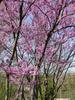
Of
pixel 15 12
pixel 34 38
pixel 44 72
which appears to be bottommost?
pixel 44 72

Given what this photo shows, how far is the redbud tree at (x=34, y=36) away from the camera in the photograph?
321 inches

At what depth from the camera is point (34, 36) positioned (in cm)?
989

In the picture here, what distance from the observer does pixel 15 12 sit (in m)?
9.36

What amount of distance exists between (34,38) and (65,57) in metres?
2.60

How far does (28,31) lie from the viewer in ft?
33.1

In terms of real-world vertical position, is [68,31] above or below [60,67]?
above

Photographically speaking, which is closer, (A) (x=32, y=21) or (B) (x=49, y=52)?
(B) (x=49, y=52)

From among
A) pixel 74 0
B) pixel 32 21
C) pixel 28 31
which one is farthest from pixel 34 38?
pixel 74 0

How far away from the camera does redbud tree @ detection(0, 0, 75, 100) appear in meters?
8.15

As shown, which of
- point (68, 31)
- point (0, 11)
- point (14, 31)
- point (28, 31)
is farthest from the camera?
point (68, 31)

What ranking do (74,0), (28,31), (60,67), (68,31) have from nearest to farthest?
(74,0) < (28,31) < (68,31) < (60,67)

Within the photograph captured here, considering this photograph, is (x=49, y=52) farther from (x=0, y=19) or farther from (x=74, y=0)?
(x=74, y=0)

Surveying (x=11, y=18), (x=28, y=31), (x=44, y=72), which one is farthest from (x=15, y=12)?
(x=44, y=72)

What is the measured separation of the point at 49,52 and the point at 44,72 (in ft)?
8.75
